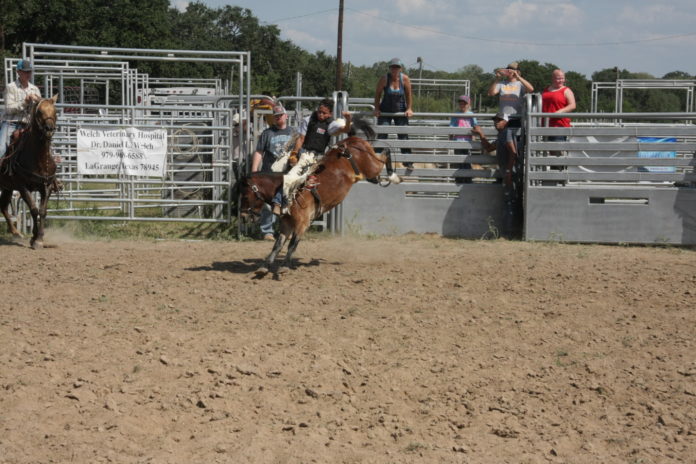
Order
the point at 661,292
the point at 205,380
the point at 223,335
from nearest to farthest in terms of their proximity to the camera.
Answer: the point at 205,380
the point at 223,335
the point at 661,292

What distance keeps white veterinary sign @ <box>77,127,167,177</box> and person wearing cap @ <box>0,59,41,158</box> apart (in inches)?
42.2

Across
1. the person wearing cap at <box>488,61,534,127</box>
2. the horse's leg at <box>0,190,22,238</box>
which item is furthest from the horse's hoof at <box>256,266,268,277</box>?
the person wearing cap at <box>488,61,534,127</box>

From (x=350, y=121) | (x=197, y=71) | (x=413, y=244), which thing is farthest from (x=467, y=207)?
(x=197, y=71)

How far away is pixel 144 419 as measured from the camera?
570 centimetres

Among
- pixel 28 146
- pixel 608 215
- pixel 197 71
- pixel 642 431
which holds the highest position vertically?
pixel 197 71

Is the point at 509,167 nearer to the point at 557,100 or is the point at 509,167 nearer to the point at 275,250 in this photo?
the point at 557,100

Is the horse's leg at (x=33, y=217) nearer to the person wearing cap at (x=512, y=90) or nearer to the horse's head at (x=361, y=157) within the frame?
the horse's head at (x=361, y=157)

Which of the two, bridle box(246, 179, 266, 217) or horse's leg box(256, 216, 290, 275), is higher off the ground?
bridle box(246, 179, 266, 217)

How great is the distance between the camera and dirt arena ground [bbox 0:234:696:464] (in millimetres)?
5426

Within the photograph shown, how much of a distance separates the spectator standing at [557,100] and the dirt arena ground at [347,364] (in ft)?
12.5

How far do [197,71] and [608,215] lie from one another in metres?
42.9

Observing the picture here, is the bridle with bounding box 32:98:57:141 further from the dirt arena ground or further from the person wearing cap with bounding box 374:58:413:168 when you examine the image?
the person wearing cap with bounding box 374:58:413:168

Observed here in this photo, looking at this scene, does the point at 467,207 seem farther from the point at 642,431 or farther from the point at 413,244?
the point at 642,431

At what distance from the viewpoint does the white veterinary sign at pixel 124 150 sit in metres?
13.5
